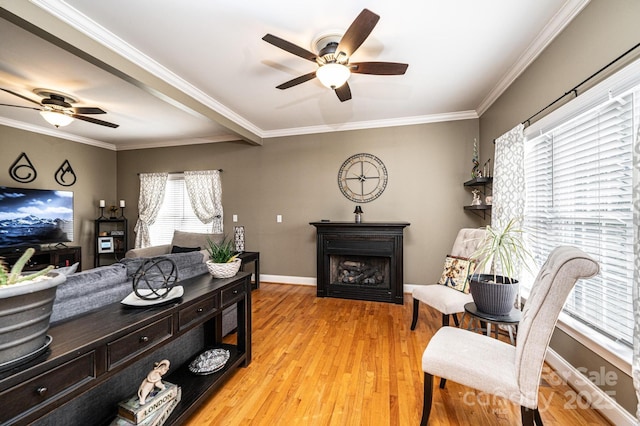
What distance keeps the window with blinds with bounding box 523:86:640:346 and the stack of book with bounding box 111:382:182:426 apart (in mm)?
2611

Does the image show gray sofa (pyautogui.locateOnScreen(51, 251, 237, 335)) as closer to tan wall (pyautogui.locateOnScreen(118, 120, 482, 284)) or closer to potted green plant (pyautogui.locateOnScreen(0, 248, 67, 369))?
potted green plant (pyautogui.locateOnScreen(0, 248, 67, 369))

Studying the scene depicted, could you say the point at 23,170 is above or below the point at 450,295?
above

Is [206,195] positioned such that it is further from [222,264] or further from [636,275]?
[636,275]

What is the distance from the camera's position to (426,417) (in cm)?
150

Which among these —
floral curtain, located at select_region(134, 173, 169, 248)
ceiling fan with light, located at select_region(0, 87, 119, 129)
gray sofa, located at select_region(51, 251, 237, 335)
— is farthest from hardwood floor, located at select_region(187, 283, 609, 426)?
floral curtain, located at select_region(134, 173, 169, 248)

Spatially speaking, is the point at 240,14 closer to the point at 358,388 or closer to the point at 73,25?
the point at 73,25

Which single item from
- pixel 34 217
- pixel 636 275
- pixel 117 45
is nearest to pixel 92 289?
pixel 117 45

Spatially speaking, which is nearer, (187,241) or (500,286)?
(500,286)

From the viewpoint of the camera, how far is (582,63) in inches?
70.3

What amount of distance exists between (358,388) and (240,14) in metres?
2.84

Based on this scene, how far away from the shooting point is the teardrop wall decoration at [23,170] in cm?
411

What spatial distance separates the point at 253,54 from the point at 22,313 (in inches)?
94.5

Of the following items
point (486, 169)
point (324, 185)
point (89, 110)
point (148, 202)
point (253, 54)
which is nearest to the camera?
point (253, 54)

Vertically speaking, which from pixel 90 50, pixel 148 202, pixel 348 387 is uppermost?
pixel 90 50
